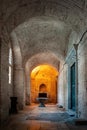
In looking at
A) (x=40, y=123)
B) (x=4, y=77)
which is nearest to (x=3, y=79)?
(x=4, y=77)

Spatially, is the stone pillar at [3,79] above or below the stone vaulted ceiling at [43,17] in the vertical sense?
below

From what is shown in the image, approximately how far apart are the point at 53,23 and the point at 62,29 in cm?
109

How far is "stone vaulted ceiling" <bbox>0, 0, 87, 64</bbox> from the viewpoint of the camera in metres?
9.62

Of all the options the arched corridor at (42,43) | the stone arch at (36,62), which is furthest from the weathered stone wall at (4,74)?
the stone arch at (36,62)

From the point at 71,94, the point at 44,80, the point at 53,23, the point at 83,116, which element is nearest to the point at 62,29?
the point at 53,23

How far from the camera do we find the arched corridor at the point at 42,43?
10078 mm

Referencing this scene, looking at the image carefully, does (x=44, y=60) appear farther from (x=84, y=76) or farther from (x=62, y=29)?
(x=84, y=76)

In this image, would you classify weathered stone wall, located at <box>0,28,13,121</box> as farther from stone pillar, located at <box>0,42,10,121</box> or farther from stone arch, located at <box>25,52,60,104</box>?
stone arch, located at <box>25,52,60,104</box>

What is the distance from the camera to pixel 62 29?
48.6ft

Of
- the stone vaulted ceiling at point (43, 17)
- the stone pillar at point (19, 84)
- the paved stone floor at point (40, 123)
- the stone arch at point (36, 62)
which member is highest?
the stone vaulted ceiling at point (43, 17)

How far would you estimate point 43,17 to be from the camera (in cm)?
1241

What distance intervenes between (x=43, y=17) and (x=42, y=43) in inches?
215

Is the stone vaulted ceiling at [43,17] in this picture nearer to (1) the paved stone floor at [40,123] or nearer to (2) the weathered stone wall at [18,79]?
(2) the weathered stone wall at [18,79]

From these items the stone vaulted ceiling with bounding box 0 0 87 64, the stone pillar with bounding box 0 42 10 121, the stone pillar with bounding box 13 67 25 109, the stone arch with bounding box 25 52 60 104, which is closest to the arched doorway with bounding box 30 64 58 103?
the stone arch with bounding box 25 52 60 104
